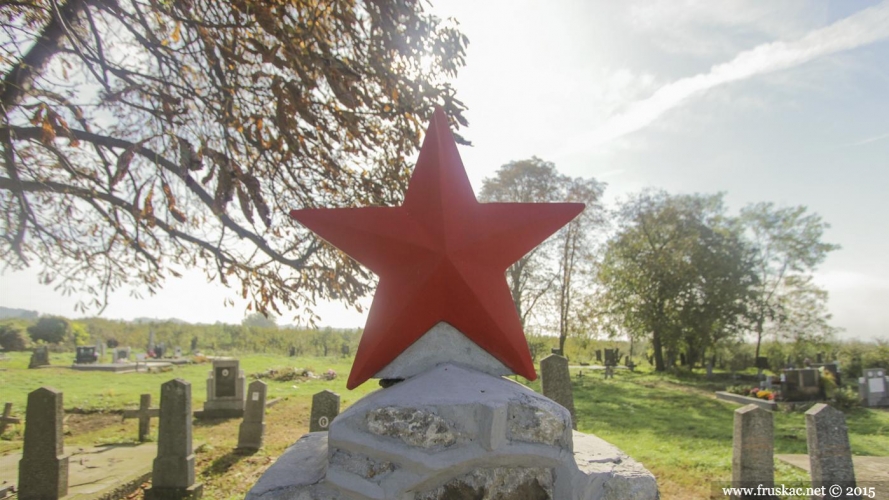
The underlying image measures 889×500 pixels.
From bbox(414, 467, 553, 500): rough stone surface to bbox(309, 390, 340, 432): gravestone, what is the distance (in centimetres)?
459

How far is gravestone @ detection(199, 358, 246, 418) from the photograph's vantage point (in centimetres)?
1152

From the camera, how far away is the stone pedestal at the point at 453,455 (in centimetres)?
198

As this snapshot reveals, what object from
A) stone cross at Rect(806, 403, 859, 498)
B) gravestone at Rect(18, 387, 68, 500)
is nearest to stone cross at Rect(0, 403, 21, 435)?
gravestone at Rect(18, 387, 68, 500)

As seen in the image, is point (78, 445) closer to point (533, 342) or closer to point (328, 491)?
point (328, 491)

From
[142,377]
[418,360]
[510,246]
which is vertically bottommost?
[142,377]

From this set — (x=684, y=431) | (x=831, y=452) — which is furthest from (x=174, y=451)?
(x=684, y=431)

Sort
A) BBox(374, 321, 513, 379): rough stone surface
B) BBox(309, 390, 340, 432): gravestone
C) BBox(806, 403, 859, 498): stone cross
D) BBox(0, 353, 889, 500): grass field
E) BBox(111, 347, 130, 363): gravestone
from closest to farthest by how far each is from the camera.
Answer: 1. BBox(374, 321, 513, 379): rough stone surface
2. BBox(806, 403, 859, 498): stone cross
3. BBox(309, 390, 340, 432): gravestone
4. BBox(0, 353, 889, 500): grass field
5. BBox(111, 347, 130, 363): gravestone

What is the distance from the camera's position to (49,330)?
24.8 meters

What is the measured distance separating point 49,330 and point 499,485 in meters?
30.9

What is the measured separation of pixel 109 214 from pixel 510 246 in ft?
18.3

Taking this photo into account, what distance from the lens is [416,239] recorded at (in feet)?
8.78

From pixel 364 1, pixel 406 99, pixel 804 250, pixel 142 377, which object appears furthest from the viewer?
pixel 804 250

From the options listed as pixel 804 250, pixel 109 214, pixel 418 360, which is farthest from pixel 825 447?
pixel 804 250

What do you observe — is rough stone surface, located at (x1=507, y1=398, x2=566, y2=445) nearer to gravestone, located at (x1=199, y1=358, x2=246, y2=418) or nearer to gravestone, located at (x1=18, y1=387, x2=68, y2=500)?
gravestone, located at (x1=18, y1=387, x2=68, y2=500)
